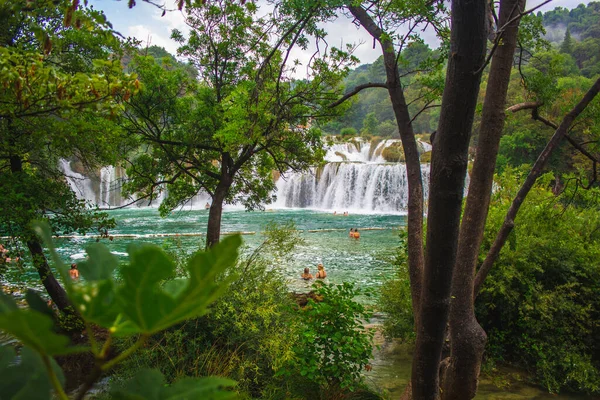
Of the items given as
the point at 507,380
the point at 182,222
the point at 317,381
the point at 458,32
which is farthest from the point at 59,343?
the point at 182,222

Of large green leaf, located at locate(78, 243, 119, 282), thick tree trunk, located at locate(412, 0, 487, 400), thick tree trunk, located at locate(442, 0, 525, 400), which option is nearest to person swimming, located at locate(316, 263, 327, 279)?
thick tree trunk, located at locate(442, 0, 525, 400)

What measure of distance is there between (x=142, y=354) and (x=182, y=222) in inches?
780

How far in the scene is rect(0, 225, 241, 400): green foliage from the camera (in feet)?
0.95

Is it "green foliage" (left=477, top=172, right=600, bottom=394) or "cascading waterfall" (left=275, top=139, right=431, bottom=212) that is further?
"cascading waterfall" (left=275, top=139, right=431, bottom=212)

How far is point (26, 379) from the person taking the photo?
0.34m

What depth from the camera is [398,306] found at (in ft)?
23.2

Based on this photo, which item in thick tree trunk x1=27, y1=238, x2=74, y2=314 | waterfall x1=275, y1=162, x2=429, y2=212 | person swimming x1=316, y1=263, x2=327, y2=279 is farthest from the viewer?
waterfall x1=275, y1=162, x2=429, y2=212

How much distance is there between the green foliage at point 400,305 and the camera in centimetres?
677

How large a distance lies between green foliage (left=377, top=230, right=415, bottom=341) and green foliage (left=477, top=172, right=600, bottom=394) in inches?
45.0

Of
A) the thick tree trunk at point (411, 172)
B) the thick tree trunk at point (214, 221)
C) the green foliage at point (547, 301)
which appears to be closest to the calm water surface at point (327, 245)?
the thick tree trunk at point (214, 221)

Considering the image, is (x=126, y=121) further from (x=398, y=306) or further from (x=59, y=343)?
(x=59, y=343)

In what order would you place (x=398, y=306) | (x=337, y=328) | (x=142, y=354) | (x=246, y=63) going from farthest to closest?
(x=246, y=63)
(x=398, y=306)
(x=337, y=328)
(x=142, y=354)

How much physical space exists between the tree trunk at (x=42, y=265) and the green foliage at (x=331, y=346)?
9.77ft

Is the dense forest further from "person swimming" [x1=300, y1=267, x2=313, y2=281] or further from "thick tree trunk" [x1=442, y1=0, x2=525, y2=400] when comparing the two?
"person swimming" [x1=300, y1=267, x2=313, y2=281]
